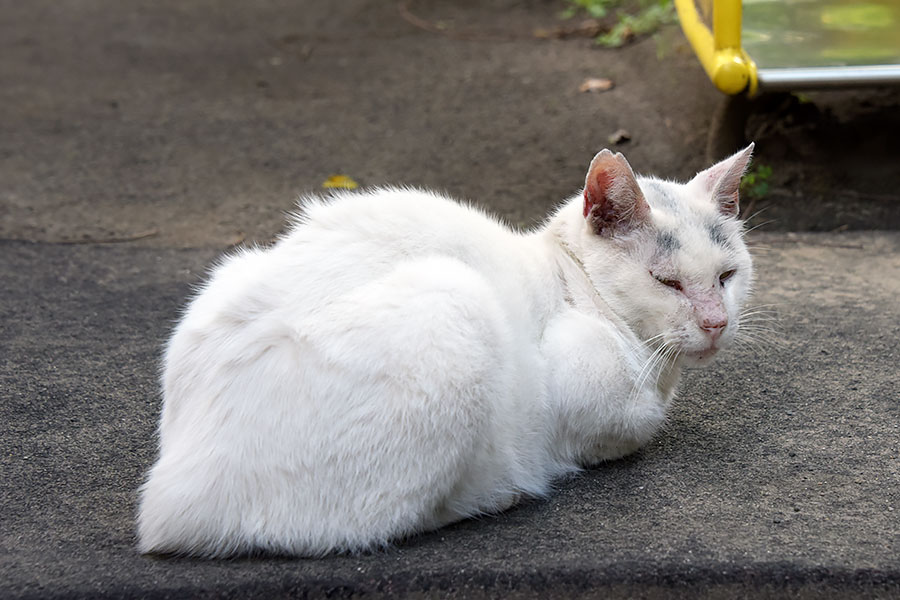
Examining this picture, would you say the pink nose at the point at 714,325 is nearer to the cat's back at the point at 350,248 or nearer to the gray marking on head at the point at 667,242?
the gray marking on head at the point at 667,242

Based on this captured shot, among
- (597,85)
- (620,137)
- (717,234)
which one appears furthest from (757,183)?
(717,234)

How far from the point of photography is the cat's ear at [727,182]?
2.81 meters

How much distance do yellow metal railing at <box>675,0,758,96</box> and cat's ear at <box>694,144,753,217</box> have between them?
1734mm

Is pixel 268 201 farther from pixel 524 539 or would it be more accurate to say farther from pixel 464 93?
pixel 524 539

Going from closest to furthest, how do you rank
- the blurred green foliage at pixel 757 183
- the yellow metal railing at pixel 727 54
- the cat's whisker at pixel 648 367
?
the cat's whisker at pixel 648 367, the yellow metal railing at pixel 727 54, the blurred green foliage at pixel 757 183

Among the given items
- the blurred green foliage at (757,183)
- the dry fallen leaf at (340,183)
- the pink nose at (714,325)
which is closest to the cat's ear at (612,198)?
the pink nose at (714,325)

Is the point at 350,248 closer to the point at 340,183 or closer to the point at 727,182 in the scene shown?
the point at 727,182

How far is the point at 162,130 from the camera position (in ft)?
20.0

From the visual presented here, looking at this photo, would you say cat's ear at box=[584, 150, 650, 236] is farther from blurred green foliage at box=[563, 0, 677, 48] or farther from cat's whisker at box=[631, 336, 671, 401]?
blurred green foliage at box=[563, 0, 677, 48]

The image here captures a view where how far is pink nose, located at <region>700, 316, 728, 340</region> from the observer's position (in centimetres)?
260

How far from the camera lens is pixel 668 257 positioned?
2.66 meters

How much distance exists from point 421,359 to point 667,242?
33.4 inches

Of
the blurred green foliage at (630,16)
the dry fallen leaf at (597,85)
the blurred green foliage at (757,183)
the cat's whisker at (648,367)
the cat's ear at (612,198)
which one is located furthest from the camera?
the blurred green foliage at (630,16)

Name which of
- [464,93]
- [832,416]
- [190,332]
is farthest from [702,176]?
[464,93]
